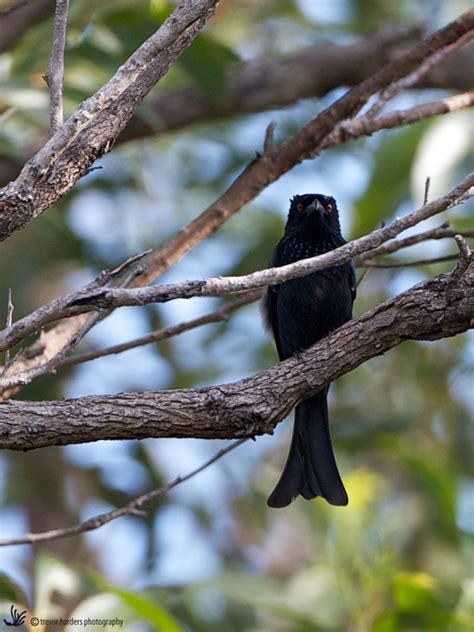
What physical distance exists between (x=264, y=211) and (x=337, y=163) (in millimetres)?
807

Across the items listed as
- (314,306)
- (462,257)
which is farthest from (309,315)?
(462,257)

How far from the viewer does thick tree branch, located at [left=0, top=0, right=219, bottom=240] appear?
109 inches

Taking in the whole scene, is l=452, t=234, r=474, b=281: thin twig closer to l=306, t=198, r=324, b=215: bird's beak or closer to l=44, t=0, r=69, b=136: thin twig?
l=44, t=0, r=69, b=136: thin twig

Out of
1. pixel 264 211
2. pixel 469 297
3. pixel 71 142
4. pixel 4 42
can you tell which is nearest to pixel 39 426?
pixel 71 142

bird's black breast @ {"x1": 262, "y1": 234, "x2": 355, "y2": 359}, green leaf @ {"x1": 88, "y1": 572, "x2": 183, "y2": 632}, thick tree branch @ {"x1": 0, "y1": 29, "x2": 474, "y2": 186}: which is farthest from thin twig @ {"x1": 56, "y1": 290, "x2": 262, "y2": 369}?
thick tree branch @ {"x1": 0, "y1": 29, "x2": 474, "y2": 186}

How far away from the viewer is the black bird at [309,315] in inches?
162

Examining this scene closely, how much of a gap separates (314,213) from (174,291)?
2376mm

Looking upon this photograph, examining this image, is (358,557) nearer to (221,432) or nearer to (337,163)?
(221,432)

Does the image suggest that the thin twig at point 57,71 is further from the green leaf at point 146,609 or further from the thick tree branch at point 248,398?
the green leaf at point 146,609

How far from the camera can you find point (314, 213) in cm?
498

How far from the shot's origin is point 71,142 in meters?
2.83

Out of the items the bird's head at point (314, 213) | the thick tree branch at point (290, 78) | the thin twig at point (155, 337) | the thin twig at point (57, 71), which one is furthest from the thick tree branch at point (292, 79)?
the thin twig at point (57, 71)

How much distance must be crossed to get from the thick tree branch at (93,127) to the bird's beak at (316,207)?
206cm

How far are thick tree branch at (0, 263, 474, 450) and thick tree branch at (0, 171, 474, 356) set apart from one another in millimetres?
182
